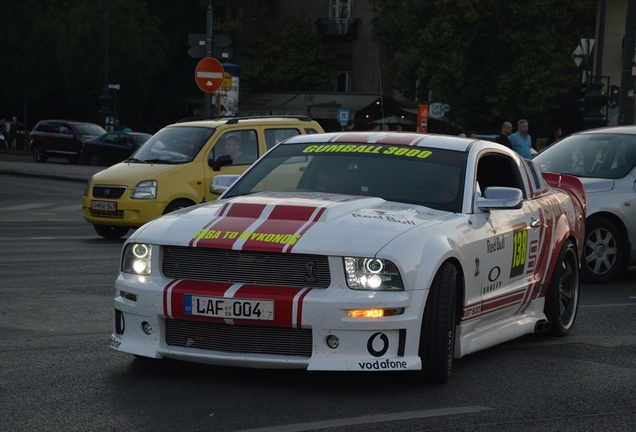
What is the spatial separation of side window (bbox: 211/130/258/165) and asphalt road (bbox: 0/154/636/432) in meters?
7.07

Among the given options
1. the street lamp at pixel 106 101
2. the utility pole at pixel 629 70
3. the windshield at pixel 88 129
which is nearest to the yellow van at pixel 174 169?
the utility pole at pixel 629 70

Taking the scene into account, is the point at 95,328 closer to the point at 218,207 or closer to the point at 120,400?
the point at 218,207

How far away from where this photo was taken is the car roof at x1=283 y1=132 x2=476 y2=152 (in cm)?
781

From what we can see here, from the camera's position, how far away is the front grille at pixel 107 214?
15773 mm

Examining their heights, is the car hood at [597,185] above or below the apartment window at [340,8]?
below

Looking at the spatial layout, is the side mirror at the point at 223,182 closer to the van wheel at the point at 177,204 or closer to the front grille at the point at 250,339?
the front grille at the point at 250,339

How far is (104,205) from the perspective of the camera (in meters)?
15.9

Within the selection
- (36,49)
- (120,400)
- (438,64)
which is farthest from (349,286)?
(36,49)

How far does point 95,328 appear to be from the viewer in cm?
829

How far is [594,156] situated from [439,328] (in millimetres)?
7483

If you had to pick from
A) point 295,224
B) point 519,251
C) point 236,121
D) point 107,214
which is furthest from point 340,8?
point 295,224

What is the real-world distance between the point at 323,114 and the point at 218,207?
51.0 metres

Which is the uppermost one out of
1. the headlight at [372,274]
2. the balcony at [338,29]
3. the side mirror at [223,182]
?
the balcony at [338,29]

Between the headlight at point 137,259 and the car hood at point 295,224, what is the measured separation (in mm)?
48
